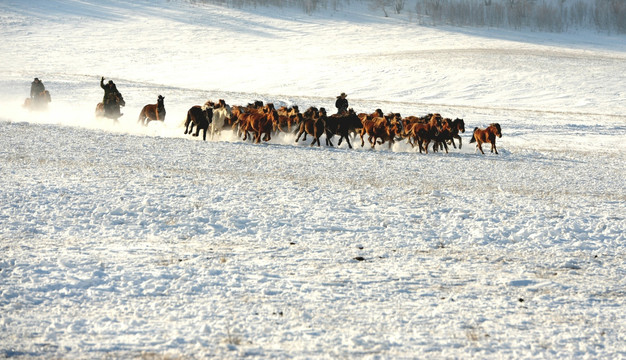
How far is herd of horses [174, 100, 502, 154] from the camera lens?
760 inches

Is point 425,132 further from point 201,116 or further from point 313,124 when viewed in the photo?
Answer: point 201,116

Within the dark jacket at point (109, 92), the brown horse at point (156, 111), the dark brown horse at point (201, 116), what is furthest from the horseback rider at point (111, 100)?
the dark brown horse at point (201, 116)

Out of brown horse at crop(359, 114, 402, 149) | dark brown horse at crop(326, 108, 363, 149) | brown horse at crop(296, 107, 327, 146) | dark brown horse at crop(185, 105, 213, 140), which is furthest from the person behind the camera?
dark brown horse at crop(185, 105, 213, 140)

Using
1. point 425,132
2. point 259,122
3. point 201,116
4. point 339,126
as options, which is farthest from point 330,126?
point 201,116

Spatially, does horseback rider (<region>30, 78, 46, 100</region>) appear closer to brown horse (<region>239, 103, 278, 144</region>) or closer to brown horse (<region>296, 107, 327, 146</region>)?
brown horse (<region>239, 103, 278, 144</region>)

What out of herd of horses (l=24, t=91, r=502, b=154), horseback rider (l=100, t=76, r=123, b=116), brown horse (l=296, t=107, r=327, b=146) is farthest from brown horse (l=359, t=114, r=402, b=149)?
horseback rider (l=100, t=76, r=123, b=116)

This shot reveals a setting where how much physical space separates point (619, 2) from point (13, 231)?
113119 millimetres

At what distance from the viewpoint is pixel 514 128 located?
91.9ft

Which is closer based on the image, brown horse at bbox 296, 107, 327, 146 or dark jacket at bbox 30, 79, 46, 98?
brown horse at bbox 296, 107, 327, 146

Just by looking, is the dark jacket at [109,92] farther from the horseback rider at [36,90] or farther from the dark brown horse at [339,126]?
the dark brown horse at [339,126]

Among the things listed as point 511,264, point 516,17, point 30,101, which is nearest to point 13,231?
point 511,264

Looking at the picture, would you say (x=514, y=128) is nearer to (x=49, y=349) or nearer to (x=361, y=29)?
(x=49, y=349)

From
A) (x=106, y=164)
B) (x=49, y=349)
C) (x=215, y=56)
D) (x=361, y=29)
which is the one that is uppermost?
(x=361, y=29)

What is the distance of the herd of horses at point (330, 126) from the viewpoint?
19297 mm
